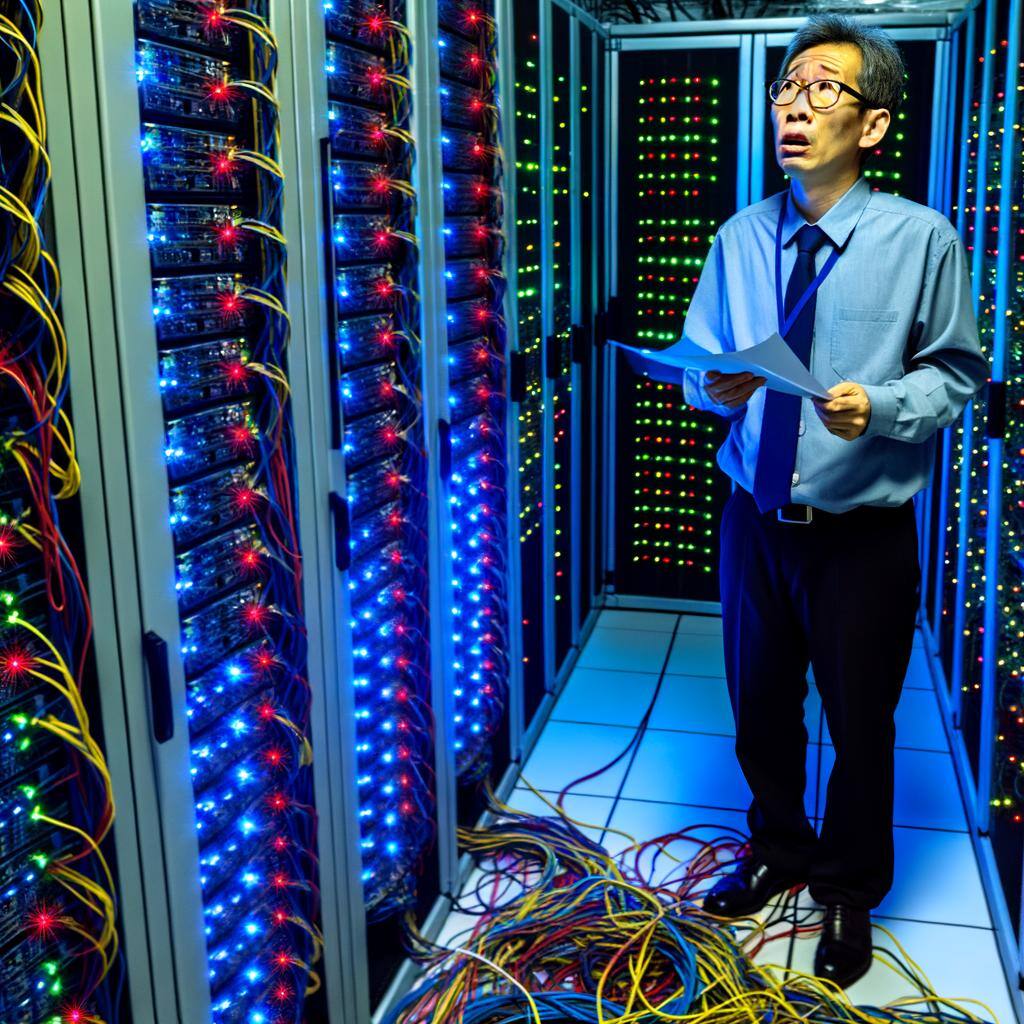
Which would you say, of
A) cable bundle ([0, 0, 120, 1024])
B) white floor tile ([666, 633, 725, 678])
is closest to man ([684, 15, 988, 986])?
cable bundle ([0, 0, 120, 1024])

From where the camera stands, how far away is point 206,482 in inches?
66.1

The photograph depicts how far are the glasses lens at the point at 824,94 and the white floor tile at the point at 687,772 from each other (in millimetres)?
1889

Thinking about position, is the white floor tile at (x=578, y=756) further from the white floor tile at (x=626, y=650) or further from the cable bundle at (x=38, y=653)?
the cable bundle at (x=38, y=653)

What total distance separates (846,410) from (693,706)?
2.00m

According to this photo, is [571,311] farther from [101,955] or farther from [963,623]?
[101,955]

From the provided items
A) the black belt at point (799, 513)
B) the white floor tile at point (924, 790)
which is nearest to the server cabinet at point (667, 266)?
the white floor tile at point (924, 790)

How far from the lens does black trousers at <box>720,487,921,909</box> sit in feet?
8.08

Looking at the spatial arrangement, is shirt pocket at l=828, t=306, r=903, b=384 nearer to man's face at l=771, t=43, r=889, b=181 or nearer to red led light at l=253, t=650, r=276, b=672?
man's face at l=771, t=43, r=889, b=181

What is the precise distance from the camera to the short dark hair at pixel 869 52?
91.3 inches

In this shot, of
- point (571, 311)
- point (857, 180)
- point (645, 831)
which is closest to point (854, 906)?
point (645, 831)

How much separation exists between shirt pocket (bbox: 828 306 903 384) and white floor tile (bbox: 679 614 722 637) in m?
2.40

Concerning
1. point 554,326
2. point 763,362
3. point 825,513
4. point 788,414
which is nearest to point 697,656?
point 554,326

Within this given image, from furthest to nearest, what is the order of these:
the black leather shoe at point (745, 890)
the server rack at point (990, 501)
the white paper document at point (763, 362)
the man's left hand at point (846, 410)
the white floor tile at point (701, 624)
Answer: the white floor tile at point (701, 624)
the black leather shoe at point (745, 890)
the server rack at point (990, 501)
the man's left hand at point (846, 410)
the white paper document at point (763, 362)

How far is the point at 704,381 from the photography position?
92.7 inches
